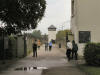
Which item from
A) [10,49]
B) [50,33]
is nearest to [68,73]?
[10,49]

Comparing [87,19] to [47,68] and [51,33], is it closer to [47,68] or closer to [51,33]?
[47,68]

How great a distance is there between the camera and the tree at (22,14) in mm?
19402

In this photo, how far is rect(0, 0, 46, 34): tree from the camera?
19402 millimetres

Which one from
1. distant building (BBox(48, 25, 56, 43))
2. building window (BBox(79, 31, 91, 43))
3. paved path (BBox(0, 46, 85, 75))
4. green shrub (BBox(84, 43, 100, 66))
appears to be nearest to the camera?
paved path (BBox(0, 46, 85, 75))

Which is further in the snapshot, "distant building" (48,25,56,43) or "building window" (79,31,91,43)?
"distant building" (48,25,56,43)

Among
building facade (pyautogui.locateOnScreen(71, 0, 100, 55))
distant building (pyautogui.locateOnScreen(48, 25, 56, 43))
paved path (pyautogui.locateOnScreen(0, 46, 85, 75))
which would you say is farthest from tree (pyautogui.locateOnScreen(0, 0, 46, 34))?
distant building (pyautogui.locateOnScreen(48, 25, 56, 43))

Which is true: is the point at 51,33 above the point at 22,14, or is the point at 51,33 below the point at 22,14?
below

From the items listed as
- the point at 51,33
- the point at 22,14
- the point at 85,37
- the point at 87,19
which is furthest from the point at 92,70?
the point at 51,33

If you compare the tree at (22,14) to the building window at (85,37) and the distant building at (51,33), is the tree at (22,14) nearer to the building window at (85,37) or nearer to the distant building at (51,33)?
the building window at (85,37)

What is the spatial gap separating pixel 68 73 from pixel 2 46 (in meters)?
8.85

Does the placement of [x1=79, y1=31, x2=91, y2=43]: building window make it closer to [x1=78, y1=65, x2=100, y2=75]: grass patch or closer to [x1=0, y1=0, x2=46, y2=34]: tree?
[x1=0, y1=0, x2=46, y2=34]: tree

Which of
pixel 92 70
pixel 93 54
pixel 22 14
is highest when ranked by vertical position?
pixel 22 14

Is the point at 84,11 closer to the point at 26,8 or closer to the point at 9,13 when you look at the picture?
the point at 26,8

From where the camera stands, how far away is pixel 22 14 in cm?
2045
